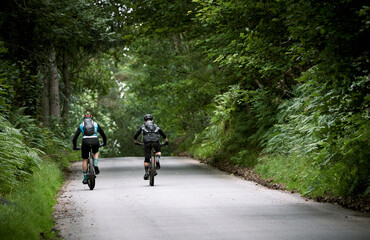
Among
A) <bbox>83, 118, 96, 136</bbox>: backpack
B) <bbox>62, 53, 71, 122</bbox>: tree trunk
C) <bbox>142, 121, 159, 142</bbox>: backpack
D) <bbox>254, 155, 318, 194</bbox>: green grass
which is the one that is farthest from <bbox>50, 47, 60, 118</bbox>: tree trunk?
<bbox>254, 155, 318, 194</bbox>: green grass

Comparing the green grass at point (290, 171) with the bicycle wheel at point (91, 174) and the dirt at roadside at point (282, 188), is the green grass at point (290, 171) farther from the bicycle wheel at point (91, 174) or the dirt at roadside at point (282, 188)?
the bicycle wheel at point (91, 174)

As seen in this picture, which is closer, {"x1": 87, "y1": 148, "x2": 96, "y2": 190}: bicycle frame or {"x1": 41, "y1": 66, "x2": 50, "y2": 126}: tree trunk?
{"x1": 87, "y1": 148, "x2": 96, "y2": 190}: bicycle frame

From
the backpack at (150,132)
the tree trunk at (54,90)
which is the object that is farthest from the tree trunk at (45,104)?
the backpack at (150,132)

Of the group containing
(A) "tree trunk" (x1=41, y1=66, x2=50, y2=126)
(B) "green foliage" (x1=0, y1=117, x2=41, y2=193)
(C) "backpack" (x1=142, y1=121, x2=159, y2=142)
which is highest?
(A) "tree trunk" (x1=41, y1=66, x2=50, y2=126)

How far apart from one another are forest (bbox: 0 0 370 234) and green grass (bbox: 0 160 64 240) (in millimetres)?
404

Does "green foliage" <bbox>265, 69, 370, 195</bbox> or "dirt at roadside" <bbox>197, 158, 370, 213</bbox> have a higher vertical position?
"green foliage" <bbox>265, 69, 370, 195</bbox>

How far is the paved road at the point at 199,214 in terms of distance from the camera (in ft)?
25.3

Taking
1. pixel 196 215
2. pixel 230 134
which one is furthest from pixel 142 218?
pixel 230 134

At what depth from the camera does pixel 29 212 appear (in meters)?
8.70

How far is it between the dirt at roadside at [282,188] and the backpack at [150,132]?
10.8ft

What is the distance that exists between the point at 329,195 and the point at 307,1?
422 centimetres

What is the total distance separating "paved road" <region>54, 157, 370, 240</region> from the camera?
771 centimetres

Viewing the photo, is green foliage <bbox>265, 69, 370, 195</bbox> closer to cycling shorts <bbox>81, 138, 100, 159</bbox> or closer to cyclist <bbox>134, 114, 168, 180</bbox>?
cyclist <bbox>134, 114, 168, 180</bbox>

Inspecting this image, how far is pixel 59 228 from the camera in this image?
28.1ft
